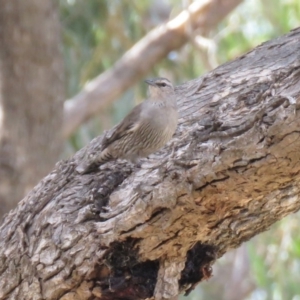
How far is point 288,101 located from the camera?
5.95 feet

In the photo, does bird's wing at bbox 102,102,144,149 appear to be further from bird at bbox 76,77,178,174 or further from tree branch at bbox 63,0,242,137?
tree branch at bbox 63,0,242,137

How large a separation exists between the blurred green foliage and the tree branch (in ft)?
0.47

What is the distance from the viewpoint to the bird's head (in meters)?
2.91

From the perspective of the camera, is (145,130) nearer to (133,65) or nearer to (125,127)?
(125,127)

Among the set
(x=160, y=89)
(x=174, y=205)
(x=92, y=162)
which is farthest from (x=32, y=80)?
(x=174, y=205)

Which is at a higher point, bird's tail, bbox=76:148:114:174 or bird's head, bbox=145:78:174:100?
bird's head, bbox=145:78:174:100

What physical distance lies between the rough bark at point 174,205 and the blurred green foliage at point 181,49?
10.9 ft

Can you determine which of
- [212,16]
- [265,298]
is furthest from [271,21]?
[265,298]

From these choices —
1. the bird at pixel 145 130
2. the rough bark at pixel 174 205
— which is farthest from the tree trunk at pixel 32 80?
the rough bark at pixel 174 205

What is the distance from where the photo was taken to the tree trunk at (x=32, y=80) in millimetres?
4164

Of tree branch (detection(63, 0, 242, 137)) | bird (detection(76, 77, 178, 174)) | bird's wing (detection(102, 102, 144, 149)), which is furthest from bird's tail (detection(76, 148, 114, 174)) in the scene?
tree branch (detection(63, 0, 242, 137))

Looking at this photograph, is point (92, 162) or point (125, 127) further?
point (125, 127)

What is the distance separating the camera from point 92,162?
2426 mm

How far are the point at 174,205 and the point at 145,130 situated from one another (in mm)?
931
